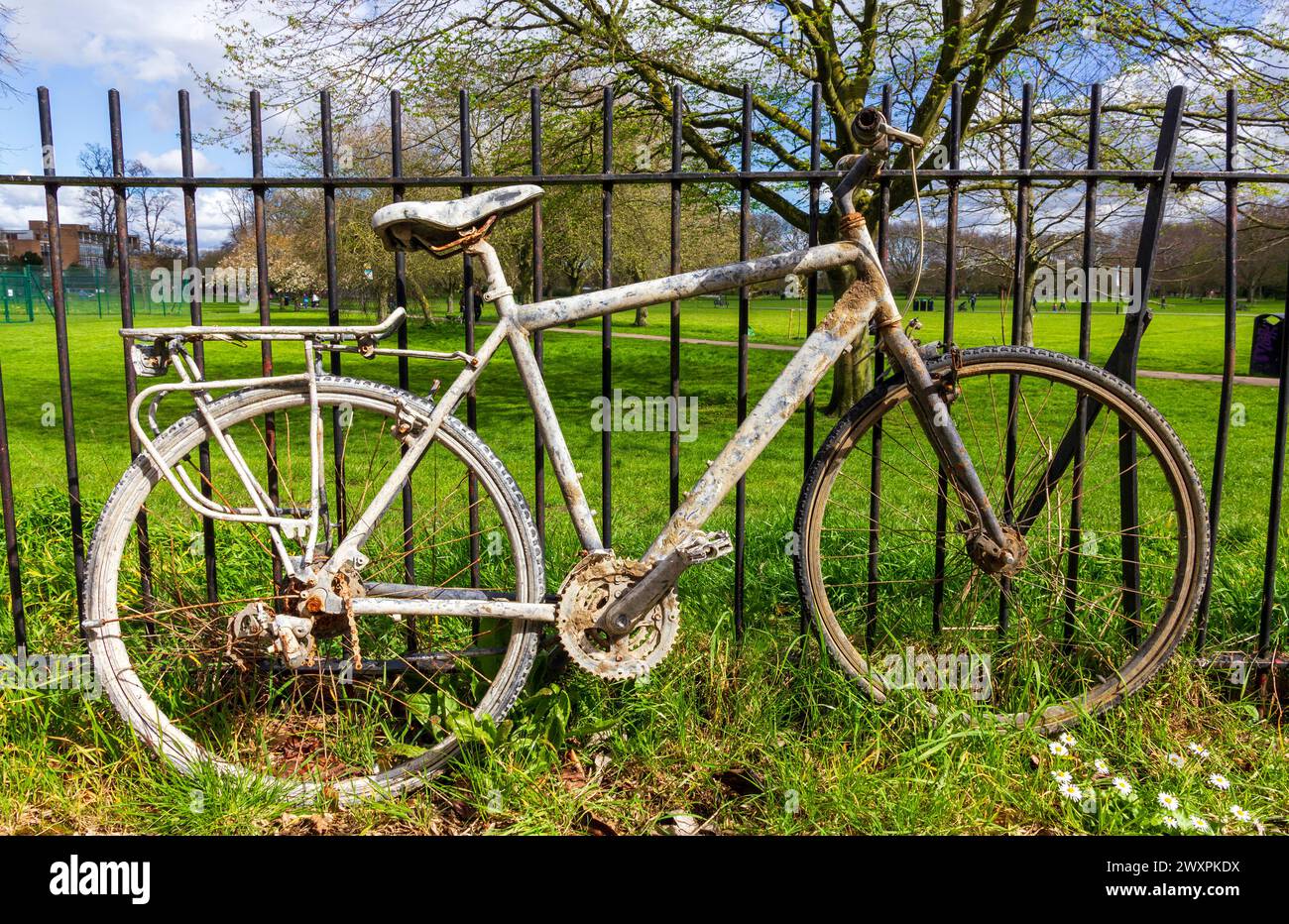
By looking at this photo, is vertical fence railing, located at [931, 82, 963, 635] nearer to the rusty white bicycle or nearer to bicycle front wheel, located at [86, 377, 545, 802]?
the rusty white bicycle

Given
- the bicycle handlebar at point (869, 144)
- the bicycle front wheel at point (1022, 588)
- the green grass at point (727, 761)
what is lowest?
the green grass at point (727, 761)

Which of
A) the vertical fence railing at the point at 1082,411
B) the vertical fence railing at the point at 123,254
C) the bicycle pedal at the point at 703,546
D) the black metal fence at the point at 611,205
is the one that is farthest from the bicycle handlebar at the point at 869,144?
the vertical fence railing at the point at 123,254

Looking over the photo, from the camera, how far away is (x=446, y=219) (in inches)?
100

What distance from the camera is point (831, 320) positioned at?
9.01 ft

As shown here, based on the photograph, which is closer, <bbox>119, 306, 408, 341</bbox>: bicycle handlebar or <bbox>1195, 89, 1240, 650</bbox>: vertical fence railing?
<bbox>119, 306, 408, 341</bbox>: bicycle handlebar

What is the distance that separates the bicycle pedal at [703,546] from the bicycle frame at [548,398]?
27mm

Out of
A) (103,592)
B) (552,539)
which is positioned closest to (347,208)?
(552,539)

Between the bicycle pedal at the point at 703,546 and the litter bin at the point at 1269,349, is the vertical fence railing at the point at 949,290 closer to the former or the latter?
the bicycle pedal at the point at 703,546

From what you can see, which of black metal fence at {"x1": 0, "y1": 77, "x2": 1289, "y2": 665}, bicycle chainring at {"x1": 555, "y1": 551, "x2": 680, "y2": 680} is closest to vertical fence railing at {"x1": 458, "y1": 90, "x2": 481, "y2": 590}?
black metal fence at {"x1": 0, "y1": 77, "x2": 1289, "y2": 665}

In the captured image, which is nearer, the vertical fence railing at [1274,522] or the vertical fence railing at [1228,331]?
the vertical fence railing at [1228,331]

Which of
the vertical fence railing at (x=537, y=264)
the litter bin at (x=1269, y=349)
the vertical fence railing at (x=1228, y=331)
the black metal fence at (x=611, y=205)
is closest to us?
the vertical fence railing at (x=537, y=264)

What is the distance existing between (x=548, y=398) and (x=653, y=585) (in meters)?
0.65

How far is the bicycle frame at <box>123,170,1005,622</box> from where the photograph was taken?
259 cm

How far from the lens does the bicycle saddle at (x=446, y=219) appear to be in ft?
8.29
